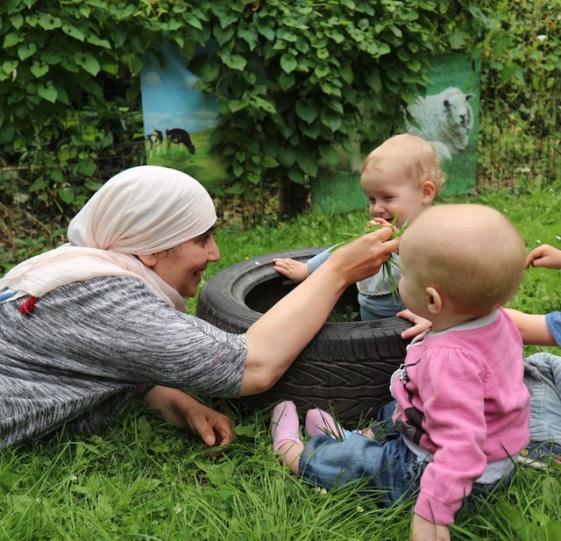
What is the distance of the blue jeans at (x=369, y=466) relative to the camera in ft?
8.30

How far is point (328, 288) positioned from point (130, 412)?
3.31 feet

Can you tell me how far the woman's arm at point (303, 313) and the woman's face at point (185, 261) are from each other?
0.34 m

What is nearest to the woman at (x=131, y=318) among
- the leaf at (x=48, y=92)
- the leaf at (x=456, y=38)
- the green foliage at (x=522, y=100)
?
the leaf at (x=48, y=92)

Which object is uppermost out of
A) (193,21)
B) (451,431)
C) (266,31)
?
(193,21)

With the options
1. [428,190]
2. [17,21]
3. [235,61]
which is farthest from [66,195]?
[428,190]

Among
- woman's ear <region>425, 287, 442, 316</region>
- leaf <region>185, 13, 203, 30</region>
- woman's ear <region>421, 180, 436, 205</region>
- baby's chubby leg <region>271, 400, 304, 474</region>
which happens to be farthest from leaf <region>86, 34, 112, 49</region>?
woman's ear <region>425, 287, 442, 316</region>

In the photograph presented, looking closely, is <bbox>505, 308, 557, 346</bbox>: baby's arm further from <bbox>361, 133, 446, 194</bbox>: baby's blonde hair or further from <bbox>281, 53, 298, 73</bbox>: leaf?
<bbox>281, 53, 298, 73</bbox>: leaf

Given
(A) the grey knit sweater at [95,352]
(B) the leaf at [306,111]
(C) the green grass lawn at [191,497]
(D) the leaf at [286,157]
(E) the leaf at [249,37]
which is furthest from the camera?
(D) the leaf at [286,157]

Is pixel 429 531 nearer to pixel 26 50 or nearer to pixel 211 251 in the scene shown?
pixel 211 251

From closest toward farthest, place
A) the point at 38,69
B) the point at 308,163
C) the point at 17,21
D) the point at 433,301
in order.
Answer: the point at 433,301 < the point at 17,21 < the point at 38,69 < the point at 308,163

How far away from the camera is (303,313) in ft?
9.50

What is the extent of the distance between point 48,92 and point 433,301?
4.09 meters

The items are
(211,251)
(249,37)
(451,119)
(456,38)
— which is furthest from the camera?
(451,119)

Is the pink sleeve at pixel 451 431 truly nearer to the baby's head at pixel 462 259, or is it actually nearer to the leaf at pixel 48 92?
the baby's head at pixel 462 259
